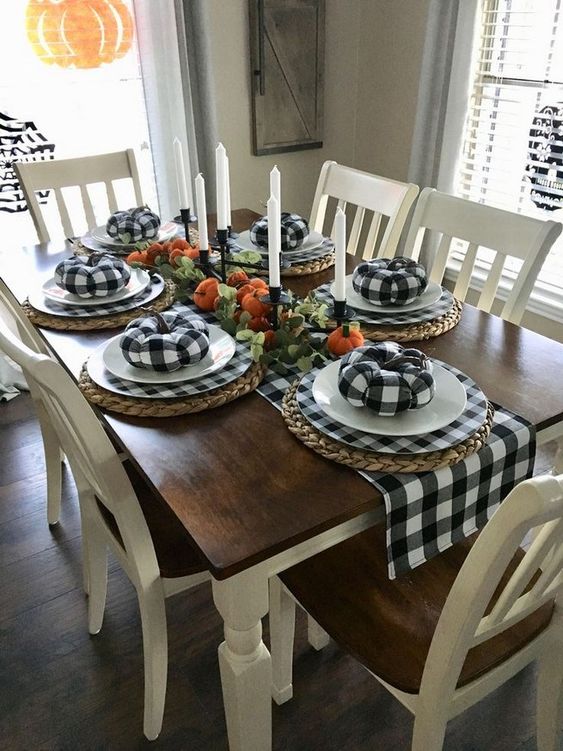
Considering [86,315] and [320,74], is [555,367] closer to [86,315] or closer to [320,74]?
[86,315]

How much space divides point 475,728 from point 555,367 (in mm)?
809

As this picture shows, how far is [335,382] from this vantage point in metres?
1.18

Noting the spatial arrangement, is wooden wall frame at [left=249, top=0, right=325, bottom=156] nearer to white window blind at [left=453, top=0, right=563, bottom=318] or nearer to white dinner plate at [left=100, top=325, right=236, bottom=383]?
white window blind at [left=453, top=0, right=563, bottom=318]

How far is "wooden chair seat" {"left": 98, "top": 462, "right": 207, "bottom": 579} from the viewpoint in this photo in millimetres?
1237

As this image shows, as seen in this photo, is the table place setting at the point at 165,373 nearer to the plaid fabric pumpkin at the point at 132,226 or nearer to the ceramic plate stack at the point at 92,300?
the ceramic plate stack at the point at 92,300

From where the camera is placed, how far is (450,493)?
3.31 feet

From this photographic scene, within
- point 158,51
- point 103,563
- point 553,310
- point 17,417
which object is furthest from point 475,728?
point 158,51

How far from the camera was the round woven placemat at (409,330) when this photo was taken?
4.61ft

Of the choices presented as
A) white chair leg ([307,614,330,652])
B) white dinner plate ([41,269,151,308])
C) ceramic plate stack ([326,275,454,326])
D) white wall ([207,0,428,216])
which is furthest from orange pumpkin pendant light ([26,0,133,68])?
white chair leg ([307,614,330,652])

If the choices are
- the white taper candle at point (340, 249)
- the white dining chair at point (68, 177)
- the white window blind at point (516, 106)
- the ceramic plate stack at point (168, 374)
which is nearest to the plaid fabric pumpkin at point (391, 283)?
the white taper candle at point (340, 249)

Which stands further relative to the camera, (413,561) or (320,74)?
(320,74)

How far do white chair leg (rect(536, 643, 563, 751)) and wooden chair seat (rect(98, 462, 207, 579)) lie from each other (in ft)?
2.15

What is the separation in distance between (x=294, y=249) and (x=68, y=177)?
886 millimetres

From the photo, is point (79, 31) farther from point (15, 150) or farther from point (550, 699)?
point (550, 699)
